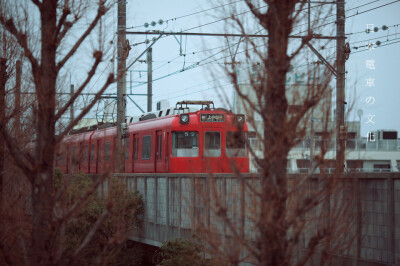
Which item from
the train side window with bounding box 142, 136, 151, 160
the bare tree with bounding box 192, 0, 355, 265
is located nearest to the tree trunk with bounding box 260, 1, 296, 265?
the bare tree with bounding box 192, 0, 355, 265

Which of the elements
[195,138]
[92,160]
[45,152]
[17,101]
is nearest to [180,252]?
[17,101]

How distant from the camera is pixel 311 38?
8.27 m

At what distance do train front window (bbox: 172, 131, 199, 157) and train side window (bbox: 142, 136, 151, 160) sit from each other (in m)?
1.94

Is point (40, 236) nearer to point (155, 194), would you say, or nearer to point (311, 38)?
point (311, 38)

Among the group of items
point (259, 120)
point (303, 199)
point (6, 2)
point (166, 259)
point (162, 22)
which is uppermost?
point (162, 22)

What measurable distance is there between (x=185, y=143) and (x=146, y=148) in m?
2.38

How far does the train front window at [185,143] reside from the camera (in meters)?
24.4

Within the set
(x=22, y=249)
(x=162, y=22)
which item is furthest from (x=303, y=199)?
(x=162, y=22)

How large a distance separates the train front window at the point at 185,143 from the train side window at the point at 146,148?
1936 millimetres

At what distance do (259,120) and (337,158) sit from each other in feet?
3.18

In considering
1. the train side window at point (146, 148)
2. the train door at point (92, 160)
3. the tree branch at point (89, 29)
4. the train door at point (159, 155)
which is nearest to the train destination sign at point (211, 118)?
the train door at point (159, 155)

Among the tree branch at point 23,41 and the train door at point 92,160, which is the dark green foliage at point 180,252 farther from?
the train door at point 92,160

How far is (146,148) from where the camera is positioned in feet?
86.8

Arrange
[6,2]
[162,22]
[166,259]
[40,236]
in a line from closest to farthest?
[40,236] → [6,2] → [166,259] → [162,22]
